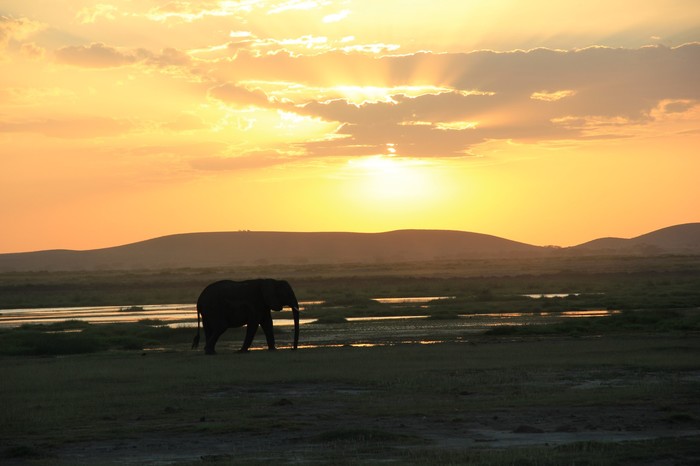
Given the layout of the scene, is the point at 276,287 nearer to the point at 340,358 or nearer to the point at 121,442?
the point at 340,358

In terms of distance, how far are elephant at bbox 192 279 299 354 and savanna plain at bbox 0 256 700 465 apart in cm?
109

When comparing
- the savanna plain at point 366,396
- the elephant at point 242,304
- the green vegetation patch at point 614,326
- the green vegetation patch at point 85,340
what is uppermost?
the elephant at point 242,304

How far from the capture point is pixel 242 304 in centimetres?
3500

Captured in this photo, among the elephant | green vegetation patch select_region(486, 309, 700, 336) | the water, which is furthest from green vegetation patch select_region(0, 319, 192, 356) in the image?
green vegetation patch select_region(486, 309, 700, 336)

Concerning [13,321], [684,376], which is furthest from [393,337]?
[13,321]

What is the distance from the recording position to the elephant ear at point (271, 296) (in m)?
35.2

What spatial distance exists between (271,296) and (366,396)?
45.4ft

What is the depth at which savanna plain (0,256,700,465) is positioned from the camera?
15.6m

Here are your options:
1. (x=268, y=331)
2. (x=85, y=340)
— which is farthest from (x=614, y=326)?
(x=85, y=340)

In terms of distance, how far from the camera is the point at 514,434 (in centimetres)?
1659

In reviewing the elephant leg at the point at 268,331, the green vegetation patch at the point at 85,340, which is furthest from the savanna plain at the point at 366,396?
the elephant leg at the point at 268,331

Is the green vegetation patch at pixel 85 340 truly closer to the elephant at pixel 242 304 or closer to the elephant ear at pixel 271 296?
the elephant at pixel 242 304

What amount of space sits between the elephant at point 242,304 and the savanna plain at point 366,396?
1094 mm

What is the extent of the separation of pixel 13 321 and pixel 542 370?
38.8 metres
